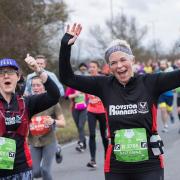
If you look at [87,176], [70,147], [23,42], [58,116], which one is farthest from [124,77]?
[23,42]

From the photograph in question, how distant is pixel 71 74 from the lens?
4.85 metres

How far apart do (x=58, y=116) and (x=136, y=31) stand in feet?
189

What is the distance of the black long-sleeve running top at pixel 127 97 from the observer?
4578 millimetres

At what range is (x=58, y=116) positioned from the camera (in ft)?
24.0

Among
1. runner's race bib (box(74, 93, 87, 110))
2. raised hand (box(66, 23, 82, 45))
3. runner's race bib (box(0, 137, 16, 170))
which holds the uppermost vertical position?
runner's race bib (box(74, 93, 87, 110))

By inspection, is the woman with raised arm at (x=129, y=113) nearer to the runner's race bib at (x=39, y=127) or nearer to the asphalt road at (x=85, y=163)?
the runner's race bib at (x=39, y=127)

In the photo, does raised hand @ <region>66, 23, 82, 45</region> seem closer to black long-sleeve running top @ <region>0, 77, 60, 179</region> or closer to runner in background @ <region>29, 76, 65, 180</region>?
black long-sleeve running top @ <region>0, 77, 60, 179</region>

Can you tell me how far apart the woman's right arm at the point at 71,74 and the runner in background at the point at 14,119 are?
0.16 metres

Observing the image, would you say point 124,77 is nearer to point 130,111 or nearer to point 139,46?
point 130,111

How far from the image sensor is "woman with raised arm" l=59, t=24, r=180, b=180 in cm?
454

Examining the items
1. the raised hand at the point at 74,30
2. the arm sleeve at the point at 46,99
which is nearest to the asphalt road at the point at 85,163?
the arm sleeve at the point at 46,99

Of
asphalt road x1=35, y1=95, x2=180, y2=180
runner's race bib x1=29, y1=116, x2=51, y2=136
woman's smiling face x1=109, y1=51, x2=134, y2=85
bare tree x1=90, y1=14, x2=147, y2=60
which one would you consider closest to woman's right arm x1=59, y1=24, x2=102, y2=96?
woman's smiling face x1=109, y1=51, x2=134, y2=85

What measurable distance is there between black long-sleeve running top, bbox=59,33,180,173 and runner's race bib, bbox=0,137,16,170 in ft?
2.33

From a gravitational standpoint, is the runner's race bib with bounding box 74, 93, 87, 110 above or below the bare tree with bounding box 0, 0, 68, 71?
below
